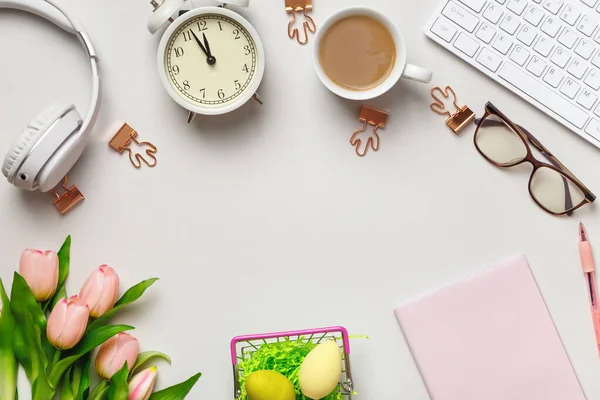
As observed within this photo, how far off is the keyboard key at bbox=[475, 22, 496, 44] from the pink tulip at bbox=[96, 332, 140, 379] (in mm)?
643

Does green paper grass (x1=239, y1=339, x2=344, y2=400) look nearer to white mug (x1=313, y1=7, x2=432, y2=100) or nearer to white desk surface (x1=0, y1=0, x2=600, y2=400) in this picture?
white desk surface (x1=0, y1=0, x2=600, y2=400)

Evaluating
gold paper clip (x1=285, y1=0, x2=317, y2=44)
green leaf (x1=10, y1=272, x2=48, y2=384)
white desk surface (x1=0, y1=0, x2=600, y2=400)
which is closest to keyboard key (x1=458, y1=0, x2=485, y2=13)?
white desk surface (x1=0, y1=0, x2=600, y2=400)

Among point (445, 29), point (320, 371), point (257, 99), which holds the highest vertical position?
point (445, 29)

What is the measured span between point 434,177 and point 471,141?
7 cm

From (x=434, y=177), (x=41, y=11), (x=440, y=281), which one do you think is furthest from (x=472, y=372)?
(x=41, y=11)

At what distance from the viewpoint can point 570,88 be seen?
88cm

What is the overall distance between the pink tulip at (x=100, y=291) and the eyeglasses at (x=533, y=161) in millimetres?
550

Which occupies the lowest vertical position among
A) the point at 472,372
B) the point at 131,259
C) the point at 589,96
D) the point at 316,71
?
the point at 131,259

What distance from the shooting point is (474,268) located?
91 centimetres

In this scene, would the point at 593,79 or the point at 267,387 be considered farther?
the point at 593,79

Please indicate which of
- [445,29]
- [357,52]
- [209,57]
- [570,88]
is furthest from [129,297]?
[570,88]

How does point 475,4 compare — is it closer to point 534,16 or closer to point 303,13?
point 534,16

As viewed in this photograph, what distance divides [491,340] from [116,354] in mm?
525

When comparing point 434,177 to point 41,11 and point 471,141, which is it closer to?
point 471,141
